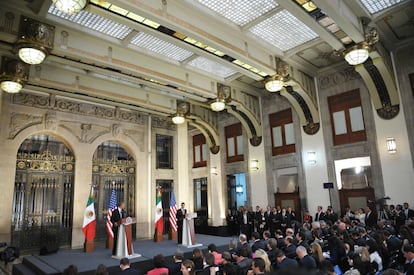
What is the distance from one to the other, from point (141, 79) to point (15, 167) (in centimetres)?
512

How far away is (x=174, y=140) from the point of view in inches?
574

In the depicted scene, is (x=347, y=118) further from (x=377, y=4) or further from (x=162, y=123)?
(x=162, y=123)

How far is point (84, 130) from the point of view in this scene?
11680 mm

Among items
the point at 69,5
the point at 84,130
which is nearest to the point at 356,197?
the point at 69,5

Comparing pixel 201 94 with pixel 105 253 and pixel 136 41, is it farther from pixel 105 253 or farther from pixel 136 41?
pixel 105 253

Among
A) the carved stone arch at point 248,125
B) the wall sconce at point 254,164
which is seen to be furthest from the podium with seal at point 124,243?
the carved stone arch at point 248,125

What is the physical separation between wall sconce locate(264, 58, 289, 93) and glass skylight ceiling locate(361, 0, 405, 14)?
8.85 ft

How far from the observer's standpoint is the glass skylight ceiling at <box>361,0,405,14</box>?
7.02 metres

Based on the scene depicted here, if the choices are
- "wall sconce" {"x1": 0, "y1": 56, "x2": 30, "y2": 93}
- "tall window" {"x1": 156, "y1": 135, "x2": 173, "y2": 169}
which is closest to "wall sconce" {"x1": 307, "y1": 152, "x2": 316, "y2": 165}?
"tall window" {"x1": 156, "y1": 135, "x2": 173, "y2": 169}

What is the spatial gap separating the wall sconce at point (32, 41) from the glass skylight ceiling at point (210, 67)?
422 cm

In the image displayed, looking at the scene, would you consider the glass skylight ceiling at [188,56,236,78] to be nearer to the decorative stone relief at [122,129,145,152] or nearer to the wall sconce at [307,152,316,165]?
the wall sconce at [307,152,316,165]

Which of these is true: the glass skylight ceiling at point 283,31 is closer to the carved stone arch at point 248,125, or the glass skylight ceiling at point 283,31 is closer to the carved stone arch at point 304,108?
the carved stone arch at point 304,108

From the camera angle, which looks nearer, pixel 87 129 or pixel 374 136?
pixel 374 136

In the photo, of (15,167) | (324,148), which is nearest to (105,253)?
(15,167)
